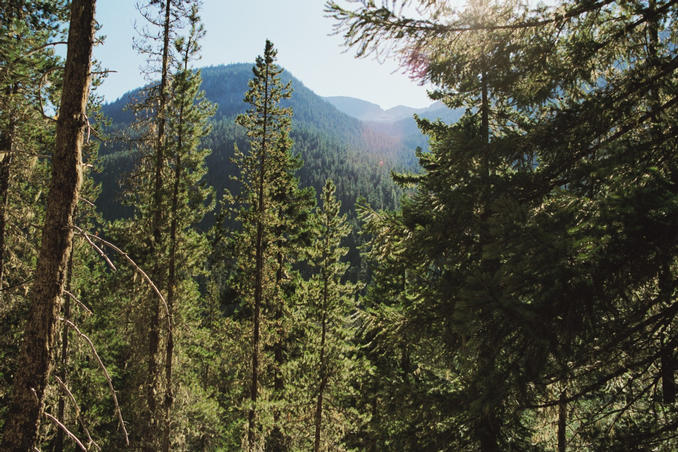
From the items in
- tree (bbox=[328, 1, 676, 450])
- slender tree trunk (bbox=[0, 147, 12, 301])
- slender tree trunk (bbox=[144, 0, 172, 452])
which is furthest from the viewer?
slender tree trunk (bbox=[144, 0, 172, 452])

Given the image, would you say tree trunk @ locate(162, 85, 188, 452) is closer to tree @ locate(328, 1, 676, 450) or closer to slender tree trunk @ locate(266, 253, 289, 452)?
slender tree trunk @ locate(266, 253, 289, 452)

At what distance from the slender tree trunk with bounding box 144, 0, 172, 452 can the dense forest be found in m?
0.07

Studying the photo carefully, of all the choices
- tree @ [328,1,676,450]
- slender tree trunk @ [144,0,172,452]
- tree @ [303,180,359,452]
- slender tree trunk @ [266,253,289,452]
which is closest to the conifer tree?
slender tree trunk @ [266,253,289,452]

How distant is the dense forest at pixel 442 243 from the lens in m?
3.12

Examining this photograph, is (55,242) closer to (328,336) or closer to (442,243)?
(442,243)

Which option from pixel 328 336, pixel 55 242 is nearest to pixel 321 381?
pixel 328 336

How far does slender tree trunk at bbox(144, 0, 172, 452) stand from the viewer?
1075 centimetres

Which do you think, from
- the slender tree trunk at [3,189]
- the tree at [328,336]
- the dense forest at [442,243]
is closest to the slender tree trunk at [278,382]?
the dense forest at [442,243]

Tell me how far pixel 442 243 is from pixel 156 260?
9129mm

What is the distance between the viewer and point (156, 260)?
440 inches

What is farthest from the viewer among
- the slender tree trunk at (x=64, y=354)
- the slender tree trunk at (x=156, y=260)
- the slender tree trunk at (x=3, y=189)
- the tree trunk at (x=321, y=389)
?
the tree trunk at (x=321, y=389)

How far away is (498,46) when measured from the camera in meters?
4.97

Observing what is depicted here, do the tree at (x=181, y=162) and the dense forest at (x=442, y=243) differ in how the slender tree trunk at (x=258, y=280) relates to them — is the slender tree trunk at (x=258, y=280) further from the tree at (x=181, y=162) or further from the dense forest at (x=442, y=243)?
the tree at (x=181, y=162)

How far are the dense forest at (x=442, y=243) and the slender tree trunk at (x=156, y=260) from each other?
0.07 meters
